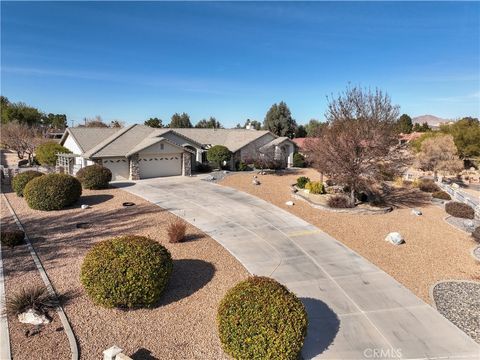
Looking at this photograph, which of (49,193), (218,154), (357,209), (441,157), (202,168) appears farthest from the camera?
(441,157)

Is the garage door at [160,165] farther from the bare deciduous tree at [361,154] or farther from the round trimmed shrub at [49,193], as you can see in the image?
the bare deciduous tree at [361,154]

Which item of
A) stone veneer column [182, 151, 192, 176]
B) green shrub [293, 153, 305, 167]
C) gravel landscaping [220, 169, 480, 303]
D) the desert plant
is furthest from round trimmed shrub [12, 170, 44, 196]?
green shrub [293, 153, 305, 167]

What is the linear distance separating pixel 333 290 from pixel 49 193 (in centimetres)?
1516

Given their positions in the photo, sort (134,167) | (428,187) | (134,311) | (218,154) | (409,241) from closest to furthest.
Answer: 1. (134,311)
2. (409,241)
3. (428,187)
4. (134,167)
5. (218,154)

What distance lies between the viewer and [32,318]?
742 centimetres

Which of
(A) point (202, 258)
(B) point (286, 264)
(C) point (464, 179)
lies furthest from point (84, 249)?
(C) point (464, 179)

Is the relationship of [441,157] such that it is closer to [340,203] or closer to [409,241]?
[340,203]

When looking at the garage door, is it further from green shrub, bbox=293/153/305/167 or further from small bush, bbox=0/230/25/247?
small bush, bbox=0/230/25/247

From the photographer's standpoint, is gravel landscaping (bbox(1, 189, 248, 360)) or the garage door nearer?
gravel landscaping (bbox(1, 189, 248, 360))

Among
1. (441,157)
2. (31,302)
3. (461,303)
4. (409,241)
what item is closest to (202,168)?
(409,241)

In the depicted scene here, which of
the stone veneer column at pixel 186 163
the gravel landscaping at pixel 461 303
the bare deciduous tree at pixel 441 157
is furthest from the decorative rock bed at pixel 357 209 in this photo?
the bare deciduous tree at pixel 441 157

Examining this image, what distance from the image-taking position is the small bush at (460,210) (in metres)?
18.5

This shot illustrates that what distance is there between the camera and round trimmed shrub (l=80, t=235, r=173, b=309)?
7801 mm

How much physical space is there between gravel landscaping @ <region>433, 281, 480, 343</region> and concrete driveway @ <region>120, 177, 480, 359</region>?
1.07 feet
